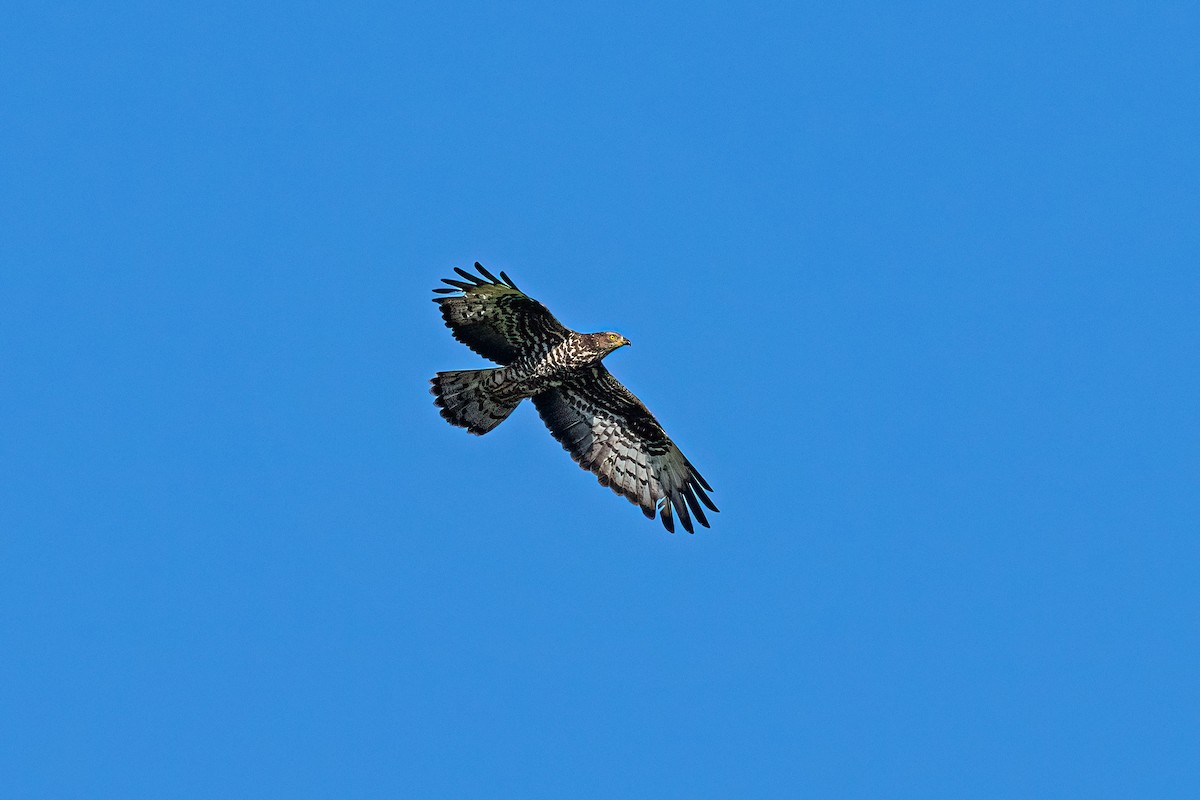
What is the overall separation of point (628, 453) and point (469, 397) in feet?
7.72

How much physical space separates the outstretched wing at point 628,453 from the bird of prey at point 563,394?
13 mm

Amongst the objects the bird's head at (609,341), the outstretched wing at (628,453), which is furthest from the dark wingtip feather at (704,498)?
the bird's head at (609,341)

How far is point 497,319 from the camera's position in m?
20.1

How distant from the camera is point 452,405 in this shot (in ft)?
67.5

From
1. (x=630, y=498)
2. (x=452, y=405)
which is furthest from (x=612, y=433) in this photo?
(x=452, y=405)

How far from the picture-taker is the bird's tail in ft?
67.2

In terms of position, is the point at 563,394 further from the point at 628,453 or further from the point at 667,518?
the point at 667,518

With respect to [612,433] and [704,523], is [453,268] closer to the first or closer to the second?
[612,433]

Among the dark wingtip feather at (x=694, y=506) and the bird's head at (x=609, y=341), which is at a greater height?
the bird's head at (x=609, y=341)

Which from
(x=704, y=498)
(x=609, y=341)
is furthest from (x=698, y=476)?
(x=609, y=341)

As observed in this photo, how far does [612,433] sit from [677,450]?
88cm

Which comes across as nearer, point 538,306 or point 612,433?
point 538,306

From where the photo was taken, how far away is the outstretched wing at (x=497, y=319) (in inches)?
778

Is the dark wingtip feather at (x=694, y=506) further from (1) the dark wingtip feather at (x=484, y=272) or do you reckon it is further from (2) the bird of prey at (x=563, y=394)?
(1) the dark wingtip feather at (x=484, y=272)
